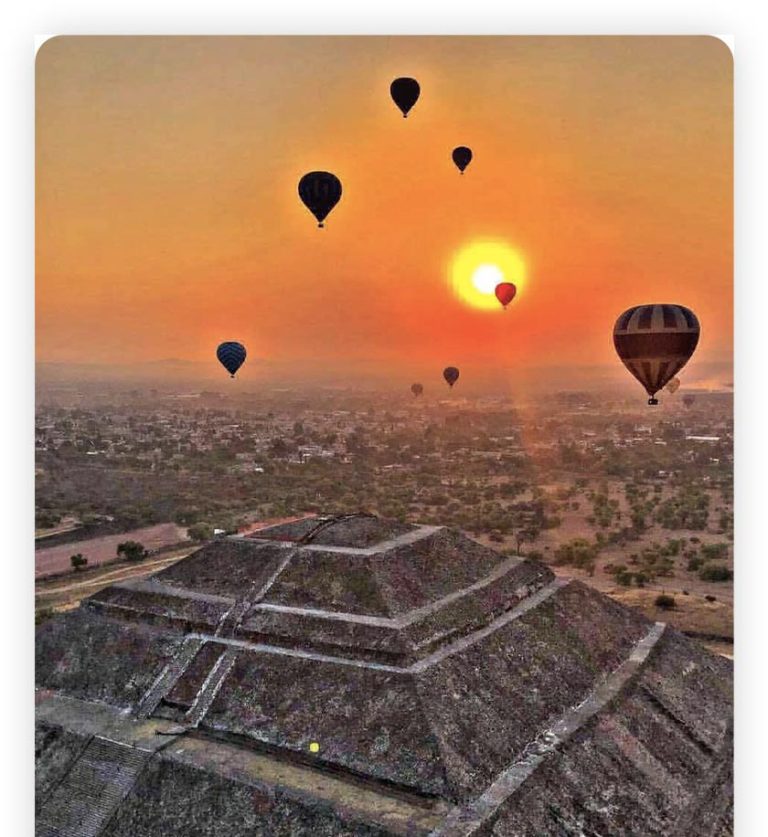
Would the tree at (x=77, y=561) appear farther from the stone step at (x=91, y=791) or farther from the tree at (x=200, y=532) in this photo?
the stone step at (x=91, y=791)

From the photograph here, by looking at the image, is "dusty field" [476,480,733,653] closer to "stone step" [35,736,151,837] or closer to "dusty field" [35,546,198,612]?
"stone step" [35,736,151,837]

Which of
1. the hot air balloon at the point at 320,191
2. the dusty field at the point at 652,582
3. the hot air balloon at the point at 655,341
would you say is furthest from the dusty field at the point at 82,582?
the dusty field at the point at 652,582

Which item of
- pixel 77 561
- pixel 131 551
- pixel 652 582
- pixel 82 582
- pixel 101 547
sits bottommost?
pixel 652 582

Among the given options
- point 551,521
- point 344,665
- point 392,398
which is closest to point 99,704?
point 344,665

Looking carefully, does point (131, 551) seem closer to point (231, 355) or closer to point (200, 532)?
point (200, 532)

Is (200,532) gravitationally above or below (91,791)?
above

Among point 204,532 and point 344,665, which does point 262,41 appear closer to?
point 344,665

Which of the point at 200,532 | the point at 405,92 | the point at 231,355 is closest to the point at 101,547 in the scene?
the point at 200,532

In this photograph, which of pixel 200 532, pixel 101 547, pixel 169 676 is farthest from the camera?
pixel 200 532
